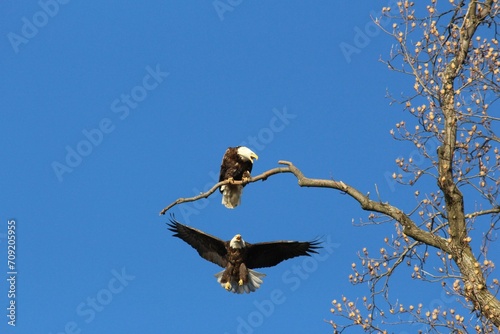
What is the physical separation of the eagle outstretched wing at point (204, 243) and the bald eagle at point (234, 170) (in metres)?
0.56

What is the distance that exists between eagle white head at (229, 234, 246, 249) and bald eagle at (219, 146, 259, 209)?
0.60 meters

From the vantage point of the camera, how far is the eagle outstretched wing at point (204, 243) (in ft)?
37.4

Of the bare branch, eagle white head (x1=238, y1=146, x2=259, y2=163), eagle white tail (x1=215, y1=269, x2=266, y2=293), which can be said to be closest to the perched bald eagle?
eagle white tail (x1=215, y1=269, x2=266, y2=293)

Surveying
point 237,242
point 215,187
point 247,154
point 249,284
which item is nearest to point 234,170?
point 247,154

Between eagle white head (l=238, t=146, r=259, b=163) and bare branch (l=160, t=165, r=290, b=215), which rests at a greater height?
eagle white head (l=238, t=146, r=259, b=163)

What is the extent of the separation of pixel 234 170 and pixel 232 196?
0.44 meters

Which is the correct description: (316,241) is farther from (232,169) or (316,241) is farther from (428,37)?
(428,37)

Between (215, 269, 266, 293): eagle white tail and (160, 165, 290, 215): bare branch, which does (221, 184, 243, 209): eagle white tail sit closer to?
(215, 269, 266, 293): eagle white tail

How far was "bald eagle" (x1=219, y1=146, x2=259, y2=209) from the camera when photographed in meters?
11.4

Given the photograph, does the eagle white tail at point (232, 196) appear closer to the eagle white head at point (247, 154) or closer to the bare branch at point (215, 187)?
the eagle white head at point (247, 154)

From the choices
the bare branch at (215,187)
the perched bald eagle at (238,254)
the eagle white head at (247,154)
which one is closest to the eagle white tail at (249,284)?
the perched bald eagle at (238,254)

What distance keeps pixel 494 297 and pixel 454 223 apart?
72 centimetres

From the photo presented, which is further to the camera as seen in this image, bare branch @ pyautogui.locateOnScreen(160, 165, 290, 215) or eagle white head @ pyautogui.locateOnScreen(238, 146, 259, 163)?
eagle white head @ pyautogui.locateOnScreen(238, 146, 259, 163)

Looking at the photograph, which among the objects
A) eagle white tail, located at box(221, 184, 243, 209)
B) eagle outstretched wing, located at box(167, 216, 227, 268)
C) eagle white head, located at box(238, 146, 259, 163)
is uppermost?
eagle white head, located at box(238, 146, 259, 163)
